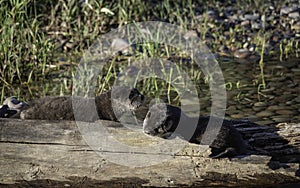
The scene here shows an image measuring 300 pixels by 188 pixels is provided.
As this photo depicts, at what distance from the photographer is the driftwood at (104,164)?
4.09 m

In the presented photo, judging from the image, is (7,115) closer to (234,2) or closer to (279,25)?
(279,25)

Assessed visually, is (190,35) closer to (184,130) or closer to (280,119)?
(280,119)

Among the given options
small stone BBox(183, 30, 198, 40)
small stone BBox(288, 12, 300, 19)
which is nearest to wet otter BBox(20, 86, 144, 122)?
small stone BBox(183, 30, 198, 40)

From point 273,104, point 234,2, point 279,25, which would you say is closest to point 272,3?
point 234,2

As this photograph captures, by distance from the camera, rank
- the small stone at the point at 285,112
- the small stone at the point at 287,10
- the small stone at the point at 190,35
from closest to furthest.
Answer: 1. the small stone at the point at 285,112
2. the small stone at the point at 190,35
3. the small stone at the point at 287,10

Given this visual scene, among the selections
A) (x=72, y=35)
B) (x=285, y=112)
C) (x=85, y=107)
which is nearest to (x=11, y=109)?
(x=85, y=107)

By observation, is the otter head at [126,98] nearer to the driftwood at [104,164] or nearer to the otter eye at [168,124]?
the driftwood at [104,164]

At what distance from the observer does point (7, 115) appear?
5109 mm

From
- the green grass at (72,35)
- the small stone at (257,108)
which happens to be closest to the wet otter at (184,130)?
the small stone at (257,108)

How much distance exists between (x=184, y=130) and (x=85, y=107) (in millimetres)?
1110

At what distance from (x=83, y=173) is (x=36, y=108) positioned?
3.32 feet

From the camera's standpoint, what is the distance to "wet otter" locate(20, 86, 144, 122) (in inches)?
192

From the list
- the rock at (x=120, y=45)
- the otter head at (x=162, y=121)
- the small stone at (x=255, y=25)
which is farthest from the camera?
the small stone at (x=255, y=25)

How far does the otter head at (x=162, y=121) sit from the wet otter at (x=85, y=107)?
0.87 m
